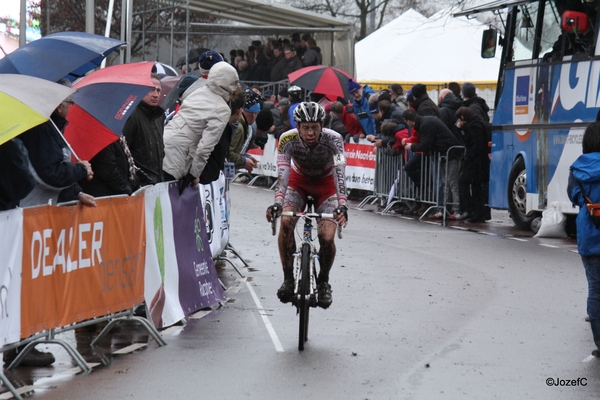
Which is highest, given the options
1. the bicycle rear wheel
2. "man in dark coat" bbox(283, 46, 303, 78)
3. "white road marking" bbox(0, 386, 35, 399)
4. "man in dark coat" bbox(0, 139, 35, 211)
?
"man in dark coat" bbox(283, 46, 303, 78)

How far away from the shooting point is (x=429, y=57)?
1597 inches

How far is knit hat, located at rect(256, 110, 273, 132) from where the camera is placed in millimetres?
13883

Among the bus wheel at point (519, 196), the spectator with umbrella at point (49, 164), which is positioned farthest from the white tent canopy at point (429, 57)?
the spectator with umbrella at point (49, 164)

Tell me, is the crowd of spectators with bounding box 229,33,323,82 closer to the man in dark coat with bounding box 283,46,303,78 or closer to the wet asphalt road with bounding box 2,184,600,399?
the man in dark coat with bounding box 283,46,303,78

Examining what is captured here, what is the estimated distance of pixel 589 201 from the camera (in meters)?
9.15

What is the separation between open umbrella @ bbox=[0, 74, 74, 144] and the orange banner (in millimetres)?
702

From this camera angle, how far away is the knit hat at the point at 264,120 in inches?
547

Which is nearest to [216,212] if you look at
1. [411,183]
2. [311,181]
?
[311,181]

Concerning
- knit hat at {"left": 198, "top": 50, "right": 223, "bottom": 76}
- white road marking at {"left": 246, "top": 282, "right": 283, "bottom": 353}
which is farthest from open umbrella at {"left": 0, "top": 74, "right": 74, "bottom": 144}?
knit hat at {"left": 198, "top": 50, "right": 223, "bottom": 76}

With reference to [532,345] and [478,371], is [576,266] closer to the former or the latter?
[532,345]

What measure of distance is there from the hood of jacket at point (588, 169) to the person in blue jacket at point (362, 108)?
15.0 metres

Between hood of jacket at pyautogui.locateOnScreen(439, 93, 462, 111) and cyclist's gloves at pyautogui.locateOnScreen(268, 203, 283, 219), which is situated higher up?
hood of jacket at pyautogui.locateOnScreen(439, 93, 462, 111)

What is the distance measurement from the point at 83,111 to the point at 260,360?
2457mm

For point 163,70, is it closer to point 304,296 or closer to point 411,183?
point 411,183
